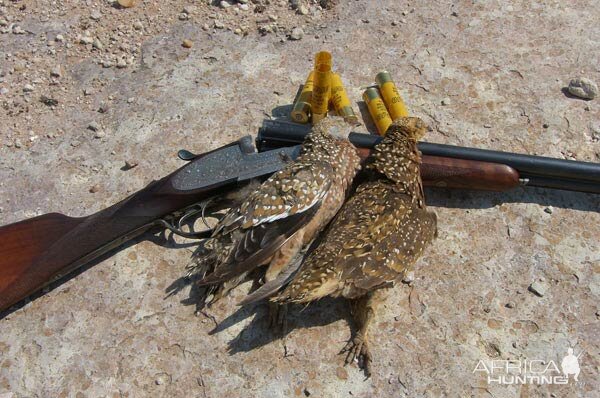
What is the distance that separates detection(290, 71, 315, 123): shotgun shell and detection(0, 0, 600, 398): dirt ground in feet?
1.21

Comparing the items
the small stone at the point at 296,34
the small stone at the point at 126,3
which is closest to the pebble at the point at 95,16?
the small stone at the point at 126,3

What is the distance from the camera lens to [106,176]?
5.34m

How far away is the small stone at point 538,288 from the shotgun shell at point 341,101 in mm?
2412

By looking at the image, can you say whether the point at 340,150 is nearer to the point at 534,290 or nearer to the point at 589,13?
the point at 534,290

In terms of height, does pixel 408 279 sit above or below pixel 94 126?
below

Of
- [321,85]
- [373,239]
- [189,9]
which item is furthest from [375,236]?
[189,9]

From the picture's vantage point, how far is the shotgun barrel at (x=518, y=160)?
15.1 ft

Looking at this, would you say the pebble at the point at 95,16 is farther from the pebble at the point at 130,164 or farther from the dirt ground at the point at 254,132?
the pebble at the point at 130,164

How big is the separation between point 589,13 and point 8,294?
7.52 metres

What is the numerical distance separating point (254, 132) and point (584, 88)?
3.86 meters

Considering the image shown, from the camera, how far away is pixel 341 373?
410 cm

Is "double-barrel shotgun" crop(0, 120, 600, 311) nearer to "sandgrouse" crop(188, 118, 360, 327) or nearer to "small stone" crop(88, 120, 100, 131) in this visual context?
"sandgrouse" crop(188, 118, 360, 327)

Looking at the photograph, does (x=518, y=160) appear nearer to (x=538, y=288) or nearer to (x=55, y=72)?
(x=538, y=288)

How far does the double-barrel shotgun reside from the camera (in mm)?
4211
